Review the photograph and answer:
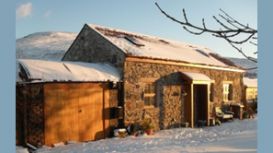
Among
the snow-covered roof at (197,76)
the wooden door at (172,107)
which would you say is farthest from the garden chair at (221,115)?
the wooden door at (172,107)

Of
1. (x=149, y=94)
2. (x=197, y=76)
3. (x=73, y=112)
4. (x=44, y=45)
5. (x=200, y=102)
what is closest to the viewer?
(x=73, y=112)

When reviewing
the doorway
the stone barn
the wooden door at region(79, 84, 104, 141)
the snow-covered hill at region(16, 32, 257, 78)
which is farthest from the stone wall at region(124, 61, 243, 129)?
the snow-covered hill at region(16, 32, 257, 78)

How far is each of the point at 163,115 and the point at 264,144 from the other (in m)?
6.46

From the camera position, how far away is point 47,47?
1947 centimetres

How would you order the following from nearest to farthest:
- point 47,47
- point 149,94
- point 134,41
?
point 149,94 → point 134,41 → point 47,47

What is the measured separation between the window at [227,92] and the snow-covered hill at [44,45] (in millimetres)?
8546

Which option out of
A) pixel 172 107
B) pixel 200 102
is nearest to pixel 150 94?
pixel 172 107

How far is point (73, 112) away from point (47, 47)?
45.9 feet

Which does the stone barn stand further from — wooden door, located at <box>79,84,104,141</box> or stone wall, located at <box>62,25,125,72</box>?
stone wall, located at <box>62,25,125,72</box>

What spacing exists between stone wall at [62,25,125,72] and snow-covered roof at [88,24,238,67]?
0.34ft

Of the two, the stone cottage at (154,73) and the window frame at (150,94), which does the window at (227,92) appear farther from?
the window frame at (150,94)

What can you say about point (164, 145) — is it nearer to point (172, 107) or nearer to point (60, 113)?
point (60, 113)

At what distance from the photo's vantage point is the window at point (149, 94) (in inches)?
287

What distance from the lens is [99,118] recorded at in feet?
21.2
